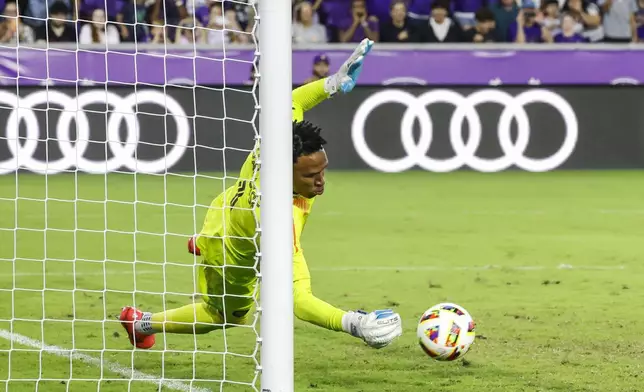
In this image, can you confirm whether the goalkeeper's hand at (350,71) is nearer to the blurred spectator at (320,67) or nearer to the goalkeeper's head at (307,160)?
the goalkeeper's head at (307,160)

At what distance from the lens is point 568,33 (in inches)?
712

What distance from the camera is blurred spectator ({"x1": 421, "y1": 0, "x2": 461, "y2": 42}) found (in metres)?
17.3

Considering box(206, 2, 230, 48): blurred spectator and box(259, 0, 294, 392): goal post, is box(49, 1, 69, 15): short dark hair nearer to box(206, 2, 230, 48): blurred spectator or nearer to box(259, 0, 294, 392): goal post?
box(206, 2, 230, 48): blurred spectator

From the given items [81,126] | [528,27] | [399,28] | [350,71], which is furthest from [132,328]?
[528,27]

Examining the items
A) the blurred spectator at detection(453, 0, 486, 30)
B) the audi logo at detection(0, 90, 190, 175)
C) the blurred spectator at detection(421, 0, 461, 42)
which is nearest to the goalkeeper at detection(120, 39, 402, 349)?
the audi logo at detection(0, 90, 190, 175)

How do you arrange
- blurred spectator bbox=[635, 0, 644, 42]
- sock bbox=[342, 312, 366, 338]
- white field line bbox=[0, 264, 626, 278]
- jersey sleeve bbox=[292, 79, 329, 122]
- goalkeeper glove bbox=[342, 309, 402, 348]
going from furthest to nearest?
1. blurred spectator bbox=[635, 0, 644, 42]
2. white field line bbox=[0, 264, 626, 278]
3. jersey sleeve bbox=[292, 79, 329, 122]
4. sock bbox=[342, 312, 366, 338]
5. goalkeeper glove bbox=[342, 309, 402, 348]

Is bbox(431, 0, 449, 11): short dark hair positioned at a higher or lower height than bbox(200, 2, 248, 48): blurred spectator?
higher

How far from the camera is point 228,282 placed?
20.8 ft

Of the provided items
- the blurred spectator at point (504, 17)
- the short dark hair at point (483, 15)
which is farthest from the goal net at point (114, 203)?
the blurred spectator at point (504, 17)

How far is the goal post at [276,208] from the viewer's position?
5.05 meters

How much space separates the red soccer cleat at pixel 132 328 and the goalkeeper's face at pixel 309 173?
1340 mm

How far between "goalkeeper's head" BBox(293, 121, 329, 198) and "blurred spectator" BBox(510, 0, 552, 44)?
1230cm

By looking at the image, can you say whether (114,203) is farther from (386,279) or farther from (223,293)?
(223,293)

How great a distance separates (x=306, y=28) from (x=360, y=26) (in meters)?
0.74
